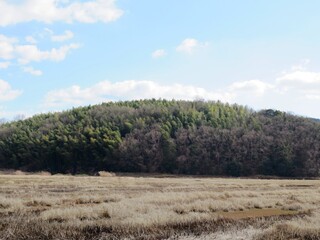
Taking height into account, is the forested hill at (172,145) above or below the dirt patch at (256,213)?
above

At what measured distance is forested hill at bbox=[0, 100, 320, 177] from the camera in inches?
3435

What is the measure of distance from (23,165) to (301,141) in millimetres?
57880

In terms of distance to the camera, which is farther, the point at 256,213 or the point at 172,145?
the point at 172,145

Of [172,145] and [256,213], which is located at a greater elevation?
[172,145]

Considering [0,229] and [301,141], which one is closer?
[0,229]

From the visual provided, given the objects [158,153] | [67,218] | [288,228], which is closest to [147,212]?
[67,218]

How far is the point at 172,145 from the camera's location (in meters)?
91.2

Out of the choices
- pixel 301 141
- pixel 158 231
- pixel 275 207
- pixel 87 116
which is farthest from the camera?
pixel 87 116

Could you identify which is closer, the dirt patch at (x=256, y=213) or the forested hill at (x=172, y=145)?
the dirt patch at (x=256, y=213)

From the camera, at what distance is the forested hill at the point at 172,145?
286 ft

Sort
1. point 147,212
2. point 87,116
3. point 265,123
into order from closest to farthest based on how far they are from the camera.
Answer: point 147,212 → point 265,123 → point 87,116

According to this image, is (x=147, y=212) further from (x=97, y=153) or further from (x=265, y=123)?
(x=265, y=123)

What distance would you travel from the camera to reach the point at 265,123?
104 m

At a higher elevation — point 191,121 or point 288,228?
point 191,121
